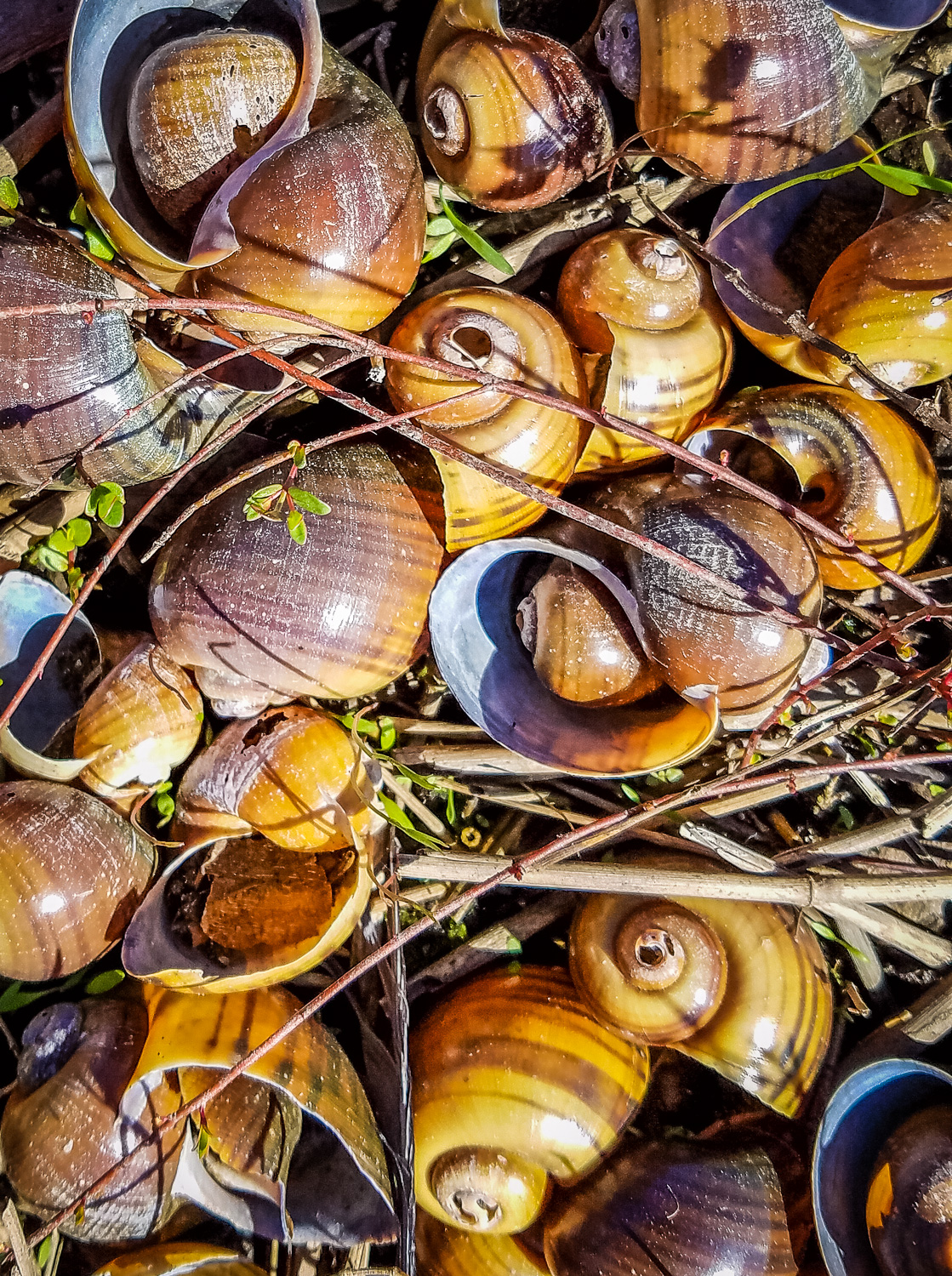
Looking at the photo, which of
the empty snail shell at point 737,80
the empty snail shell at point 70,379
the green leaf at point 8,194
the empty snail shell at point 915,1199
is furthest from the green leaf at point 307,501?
the empty snail shell at point 915,1199

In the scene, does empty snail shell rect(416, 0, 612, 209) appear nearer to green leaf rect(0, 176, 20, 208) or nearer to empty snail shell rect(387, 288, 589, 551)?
empty snail shell rect(387, 288, 589, 551)

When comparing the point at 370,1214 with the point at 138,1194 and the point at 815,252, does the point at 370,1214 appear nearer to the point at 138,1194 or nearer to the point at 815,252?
the point at 138,1194

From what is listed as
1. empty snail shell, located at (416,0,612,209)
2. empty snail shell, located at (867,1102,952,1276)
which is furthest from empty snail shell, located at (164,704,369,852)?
empty snail shell, located at (867,1102,952,1276)

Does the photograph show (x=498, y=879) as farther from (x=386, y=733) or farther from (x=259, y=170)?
(x=259, y=170)

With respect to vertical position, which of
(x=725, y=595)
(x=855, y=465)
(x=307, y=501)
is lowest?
(x=725, y=595)

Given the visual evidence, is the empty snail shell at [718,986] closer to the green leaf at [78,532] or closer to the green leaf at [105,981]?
the green leaf at [105,981]

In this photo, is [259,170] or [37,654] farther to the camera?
[37,654]

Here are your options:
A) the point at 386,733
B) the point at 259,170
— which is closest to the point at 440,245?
the point at 259,170
